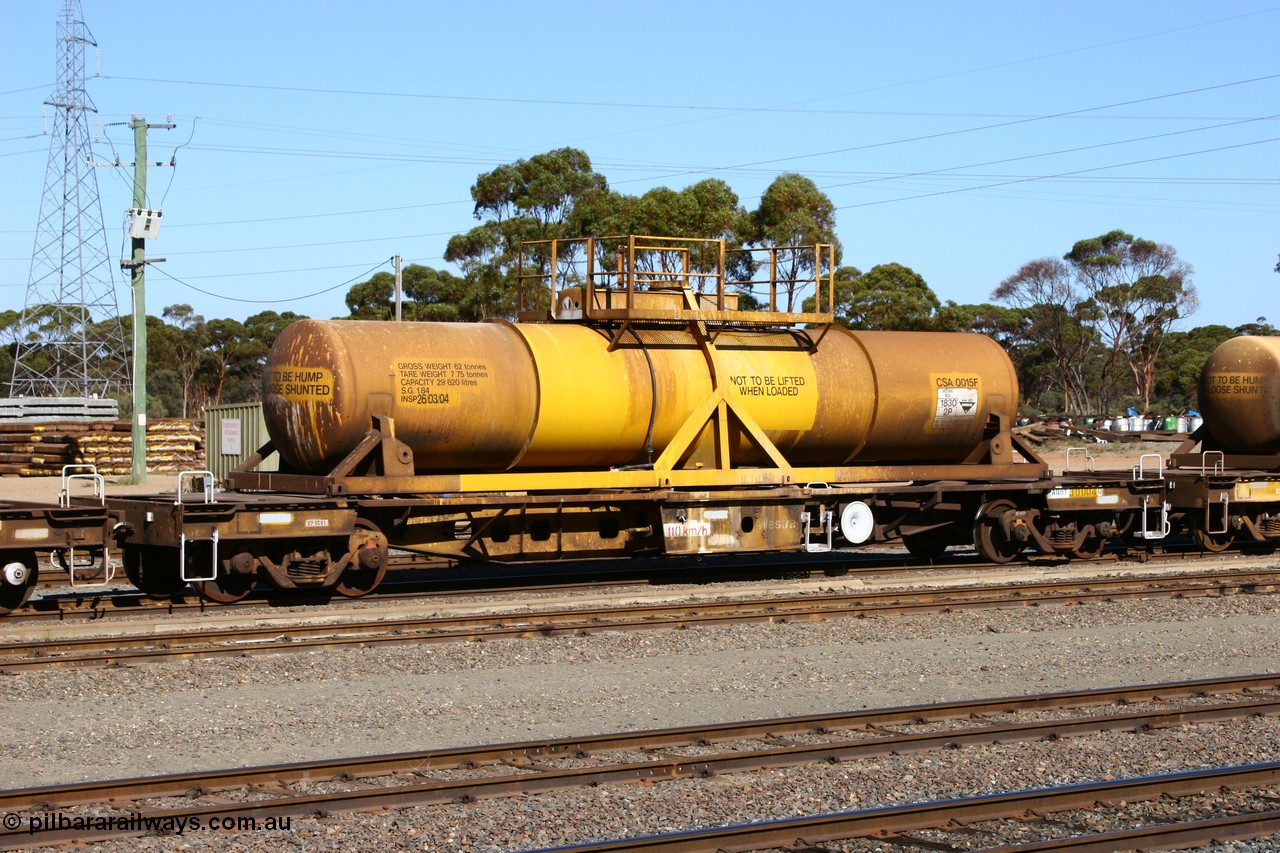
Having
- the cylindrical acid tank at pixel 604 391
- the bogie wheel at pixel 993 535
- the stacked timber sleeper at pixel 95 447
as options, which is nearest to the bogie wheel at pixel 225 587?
the cylindrical acid tank at pixel 604 391

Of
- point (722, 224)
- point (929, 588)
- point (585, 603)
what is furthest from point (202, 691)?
point (722, 224)

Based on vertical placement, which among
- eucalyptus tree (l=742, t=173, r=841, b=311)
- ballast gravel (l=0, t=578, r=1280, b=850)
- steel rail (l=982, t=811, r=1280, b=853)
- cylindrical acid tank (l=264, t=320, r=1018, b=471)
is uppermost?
eucalyptus tree (l=742, t=173, r=841, b=311)

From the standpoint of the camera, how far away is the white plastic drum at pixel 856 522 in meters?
17.8

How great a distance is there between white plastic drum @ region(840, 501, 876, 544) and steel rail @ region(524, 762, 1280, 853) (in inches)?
387

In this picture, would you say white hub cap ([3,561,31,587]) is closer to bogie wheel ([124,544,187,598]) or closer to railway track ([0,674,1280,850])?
bogie wheel ([124,544,187,598])

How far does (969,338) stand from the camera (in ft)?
64.0

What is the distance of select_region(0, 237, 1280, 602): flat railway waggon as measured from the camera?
48.9 ft

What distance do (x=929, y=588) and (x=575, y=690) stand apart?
7189mm

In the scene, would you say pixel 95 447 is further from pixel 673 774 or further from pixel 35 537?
pixel 673 774

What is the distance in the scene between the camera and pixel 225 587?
1514cm

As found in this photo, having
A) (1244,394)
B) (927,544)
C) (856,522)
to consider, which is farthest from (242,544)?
(1244,394)

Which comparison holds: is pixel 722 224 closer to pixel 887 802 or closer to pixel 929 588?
pixel 929 588

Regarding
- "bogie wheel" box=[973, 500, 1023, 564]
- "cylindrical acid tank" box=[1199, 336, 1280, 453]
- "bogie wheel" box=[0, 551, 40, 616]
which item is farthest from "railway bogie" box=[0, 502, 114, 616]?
"cylindrical acid tank" box=[1199, 336, 1280, 453]

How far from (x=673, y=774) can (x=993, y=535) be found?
12277mm
